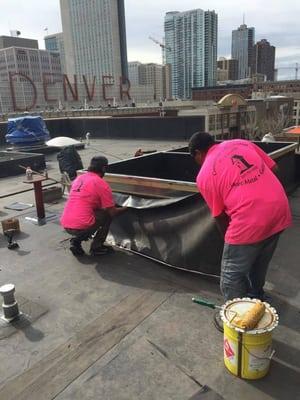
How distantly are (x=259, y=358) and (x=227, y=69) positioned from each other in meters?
172

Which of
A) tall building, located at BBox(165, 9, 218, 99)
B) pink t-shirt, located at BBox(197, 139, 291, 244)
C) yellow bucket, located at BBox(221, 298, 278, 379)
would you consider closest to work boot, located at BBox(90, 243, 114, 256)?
pink t-shirt, located at BBox(197, 139, 291, 244)

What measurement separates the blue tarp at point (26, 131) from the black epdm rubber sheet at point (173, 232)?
10168 mm

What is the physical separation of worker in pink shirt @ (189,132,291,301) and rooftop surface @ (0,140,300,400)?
0.57 metres

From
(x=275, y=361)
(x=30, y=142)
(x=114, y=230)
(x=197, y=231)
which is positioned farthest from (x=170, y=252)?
(x=30, y=142)

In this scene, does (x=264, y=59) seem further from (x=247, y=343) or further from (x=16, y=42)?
(x=247, y=343)

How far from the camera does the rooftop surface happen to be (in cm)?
235

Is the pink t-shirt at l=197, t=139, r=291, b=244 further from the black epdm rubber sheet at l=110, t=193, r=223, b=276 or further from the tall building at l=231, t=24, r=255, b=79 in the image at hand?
the tall building at l=231, t=24, r=255, b=79

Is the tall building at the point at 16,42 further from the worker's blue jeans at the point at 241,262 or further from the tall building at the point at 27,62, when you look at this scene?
the worker's blue jeans at the point at 241,262

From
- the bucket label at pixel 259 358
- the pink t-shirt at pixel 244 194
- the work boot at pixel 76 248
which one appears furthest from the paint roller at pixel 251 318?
the work boot at pixel 76 248

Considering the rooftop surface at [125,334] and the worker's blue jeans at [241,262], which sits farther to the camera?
the worker's blue jeans at [241,262]

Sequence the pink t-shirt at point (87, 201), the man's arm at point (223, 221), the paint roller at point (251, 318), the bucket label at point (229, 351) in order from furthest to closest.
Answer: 1. the pink t-shirt at point (87, 201)
2. the man's arm at point (223, 221)
3. the bucket label at point (229, 351)
4. the paint roller at point (251, 318)

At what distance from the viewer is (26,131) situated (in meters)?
13.5

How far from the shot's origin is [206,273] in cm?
370

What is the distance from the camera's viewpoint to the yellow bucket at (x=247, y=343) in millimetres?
2209
